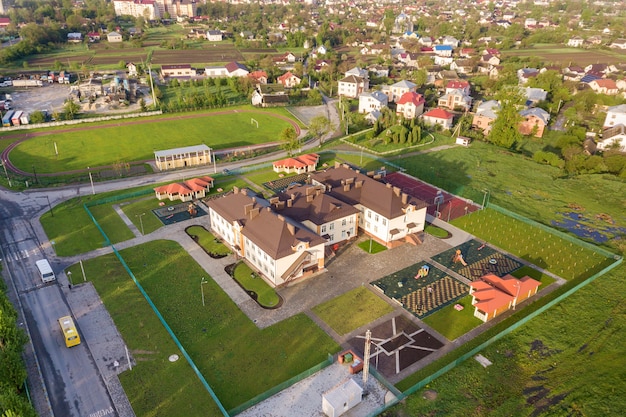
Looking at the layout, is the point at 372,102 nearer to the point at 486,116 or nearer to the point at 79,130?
the point at 486,116

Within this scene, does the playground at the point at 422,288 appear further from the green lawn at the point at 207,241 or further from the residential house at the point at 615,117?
the residential house at the point at 615,117

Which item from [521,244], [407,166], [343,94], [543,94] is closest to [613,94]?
[543,94]

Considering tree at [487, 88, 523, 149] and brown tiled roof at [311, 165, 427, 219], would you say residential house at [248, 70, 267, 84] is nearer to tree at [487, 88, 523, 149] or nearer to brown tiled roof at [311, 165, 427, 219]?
tree at [487, 88, 523, 149]

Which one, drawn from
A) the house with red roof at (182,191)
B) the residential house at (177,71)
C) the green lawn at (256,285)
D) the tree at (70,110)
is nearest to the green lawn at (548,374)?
the green lawn at (256,285)

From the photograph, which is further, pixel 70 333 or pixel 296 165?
pixel 296 165

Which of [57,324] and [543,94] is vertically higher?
[543,94]

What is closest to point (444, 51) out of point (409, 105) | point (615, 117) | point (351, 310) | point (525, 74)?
point (525, 74)

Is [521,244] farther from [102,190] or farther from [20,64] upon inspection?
[20,64]

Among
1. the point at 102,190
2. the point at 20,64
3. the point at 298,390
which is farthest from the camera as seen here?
the point at 20,64
